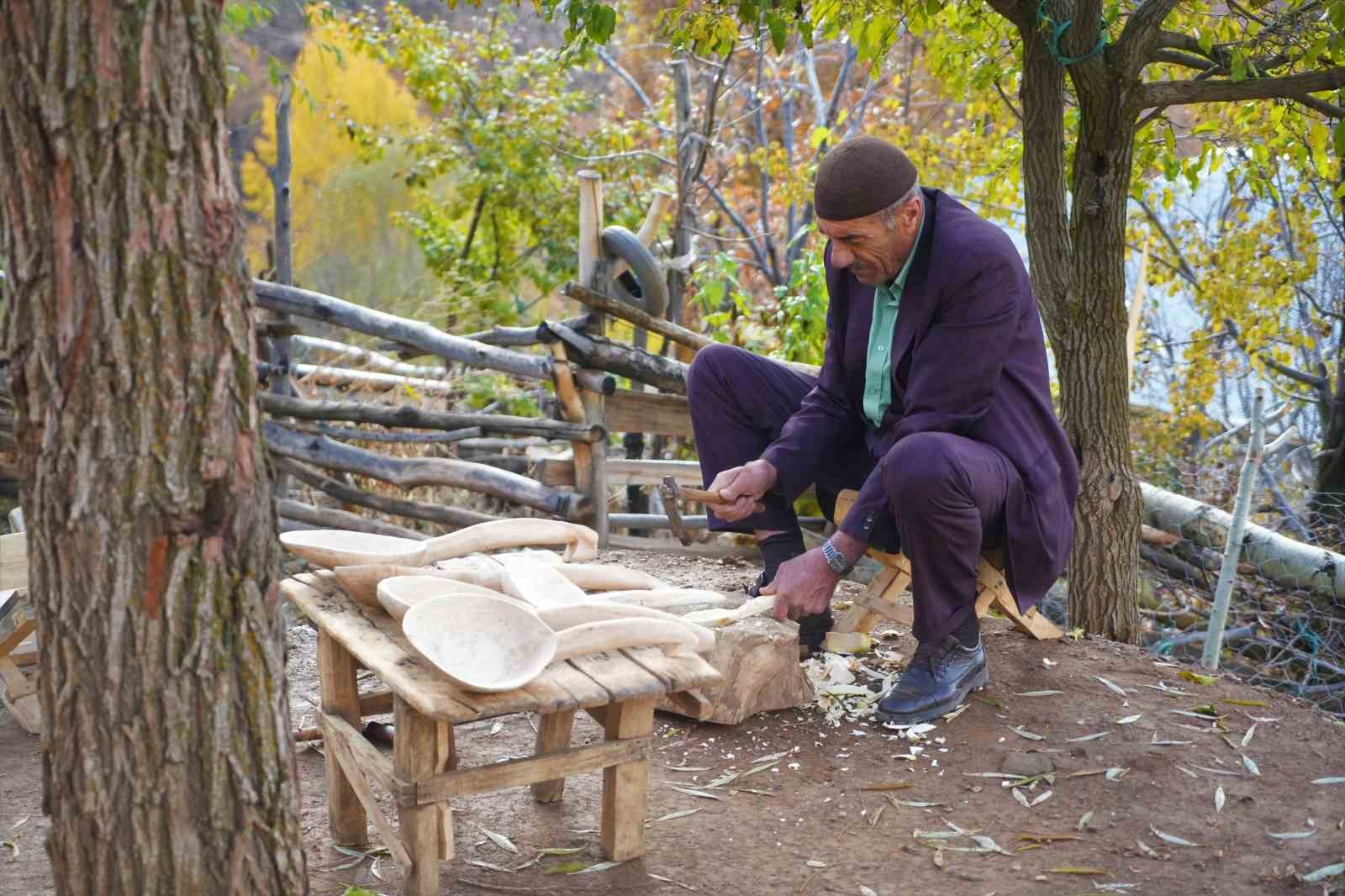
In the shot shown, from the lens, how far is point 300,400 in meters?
6.24

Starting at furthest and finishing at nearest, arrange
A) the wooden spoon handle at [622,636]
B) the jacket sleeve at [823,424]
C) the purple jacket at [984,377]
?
the jacket sleeve at [823,424] < the purple jacket at [984,377] < the wooden spoon handle at [622,636]

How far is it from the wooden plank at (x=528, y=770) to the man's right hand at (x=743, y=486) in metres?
1.23

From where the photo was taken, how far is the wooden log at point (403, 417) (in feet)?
19.2

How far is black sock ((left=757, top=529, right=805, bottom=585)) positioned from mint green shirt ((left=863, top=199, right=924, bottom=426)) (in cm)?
49

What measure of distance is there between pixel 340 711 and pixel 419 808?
0.52 meters

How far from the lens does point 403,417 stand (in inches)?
236

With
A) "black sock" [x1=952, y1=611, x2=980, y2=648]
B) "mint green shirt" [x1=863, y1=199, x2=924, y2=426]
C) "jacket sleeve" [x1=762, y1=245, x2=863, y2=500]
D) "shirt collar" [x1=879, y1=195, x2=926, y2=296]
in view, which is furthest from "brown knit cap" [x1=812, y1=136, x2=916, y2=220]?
"black sock" [x1=952, y1=611, x2=980, y2=648]

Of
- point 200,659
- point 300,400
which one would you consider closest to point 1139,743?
point 200,659

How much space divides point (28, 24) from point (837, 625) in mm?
3021

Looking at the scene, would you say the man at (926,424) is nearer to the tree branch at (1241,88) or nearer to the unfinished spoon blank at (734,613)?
the unfinished spoon blank at (734,613)

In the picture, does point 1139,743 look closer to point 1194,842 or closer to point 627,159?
point 1194,842

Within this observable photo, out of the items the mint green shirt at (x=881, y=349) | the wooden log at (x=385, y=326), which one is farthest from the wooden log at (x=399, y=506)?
the mint green shirt at (x=881, y=349)

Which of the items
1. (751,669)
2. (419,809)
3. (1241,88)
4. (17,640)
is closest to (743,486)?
(751,669)

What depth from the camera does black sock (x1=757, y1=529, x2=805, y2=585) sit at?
4.03m
